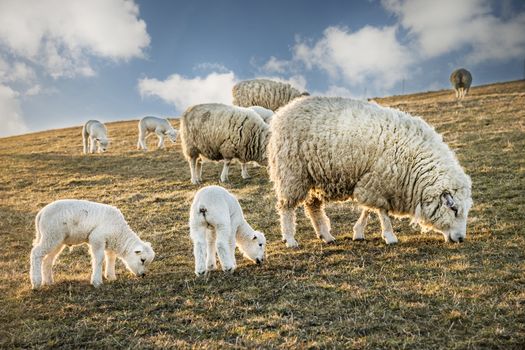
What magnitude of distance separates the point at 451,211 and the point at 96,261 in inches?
246

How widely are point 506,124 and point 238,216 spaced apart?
733 inches

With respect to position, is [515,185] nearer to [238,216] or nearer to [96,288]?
[238,216]

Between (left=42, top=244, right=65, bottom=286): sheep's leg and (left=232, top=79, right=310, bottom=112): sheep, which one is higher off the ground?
(left=232, top=79, right=310, bottom=112): sheep

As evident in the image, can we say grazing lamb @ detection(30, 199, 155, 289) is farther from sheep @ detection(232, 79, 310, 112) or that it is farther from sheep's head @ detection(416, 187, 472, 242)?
sheep @ detection(232, 79, 310, 112)

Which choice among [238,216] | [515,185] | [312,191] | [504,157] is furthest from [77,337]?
[504,157]

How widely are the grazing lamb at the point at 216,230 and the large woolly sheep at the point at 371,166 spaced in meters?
1.53

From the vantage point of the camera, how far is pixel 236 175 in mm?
18500

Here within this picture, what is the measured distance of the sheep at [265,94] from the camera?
78.8 ft

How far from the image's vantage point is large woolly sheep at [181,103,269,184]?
632 inches

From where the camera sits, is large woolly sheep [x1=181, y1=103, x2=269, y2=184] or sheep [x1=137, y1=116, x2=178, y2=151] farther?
sheep [x1=137, y1=116, x2=178, y2=151]

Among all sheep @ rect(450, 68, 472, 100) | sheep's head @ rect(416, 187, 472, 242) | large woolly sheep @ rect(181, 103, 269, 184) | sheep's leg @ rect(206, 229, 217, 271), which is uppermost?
sheep @ rect(450, 68, 472, 100)

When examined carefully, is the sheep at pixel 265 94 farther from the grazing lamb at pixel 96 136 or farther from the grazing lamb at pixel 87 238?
the grazing lamb at pixel 87 238

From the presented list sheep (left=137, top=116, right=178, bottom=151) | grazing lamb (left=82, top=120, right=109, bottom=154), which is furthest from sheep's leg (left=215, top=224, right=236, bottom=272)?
grazing lamb (left=82, top=120, right=109, bottom=154)

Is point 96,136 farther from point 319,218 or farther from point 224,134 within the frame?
point 319,218
